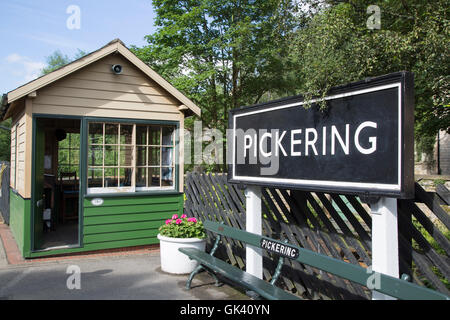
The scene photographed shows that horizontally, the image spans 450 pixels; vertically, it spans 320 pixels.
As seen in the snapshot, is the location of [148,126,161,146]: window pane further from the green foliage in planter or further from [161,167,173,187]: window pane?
the green foliage in planter

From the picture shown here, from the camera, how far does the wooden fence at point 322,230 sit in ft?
10.2

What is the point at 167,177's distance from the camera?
764 centimetres

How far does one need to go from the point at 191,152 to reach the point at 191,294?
1756 cm

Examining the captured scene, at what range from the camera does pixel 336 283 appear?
4.03 meters

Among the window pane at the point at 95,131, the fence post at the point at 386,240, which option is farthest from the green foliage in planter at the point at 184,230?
the fence post at the point at 386,240

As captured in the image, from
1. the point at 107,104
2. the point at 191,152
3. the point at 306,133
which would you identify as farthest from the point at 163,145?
the point at 191,152

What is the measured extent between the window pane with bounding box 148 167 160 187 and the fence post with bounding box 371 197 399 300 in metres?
5.27

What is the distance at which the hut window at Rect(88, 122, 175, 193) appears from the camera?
691 centimetres

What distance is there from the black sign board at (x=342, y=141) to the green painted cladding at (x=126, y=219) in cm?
319

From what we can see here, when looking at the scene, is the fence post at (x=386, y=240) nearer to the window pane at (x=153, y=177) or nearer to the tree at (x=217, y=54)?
the window pane at (x=153, y=177)

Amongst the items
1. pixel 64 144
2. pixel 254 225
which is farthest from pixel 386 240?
pixel 64 144

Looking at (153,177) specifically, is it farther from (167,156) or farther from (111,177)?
(111,177)

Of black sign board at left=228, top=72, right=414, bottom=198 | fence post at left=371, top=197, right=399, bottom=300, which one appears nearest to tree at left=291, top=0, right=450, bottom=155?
black sign board at left=228, top=72, right=414, bottom=198

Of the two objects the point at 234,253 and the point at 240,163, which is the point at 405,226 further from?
the point at 234,253
